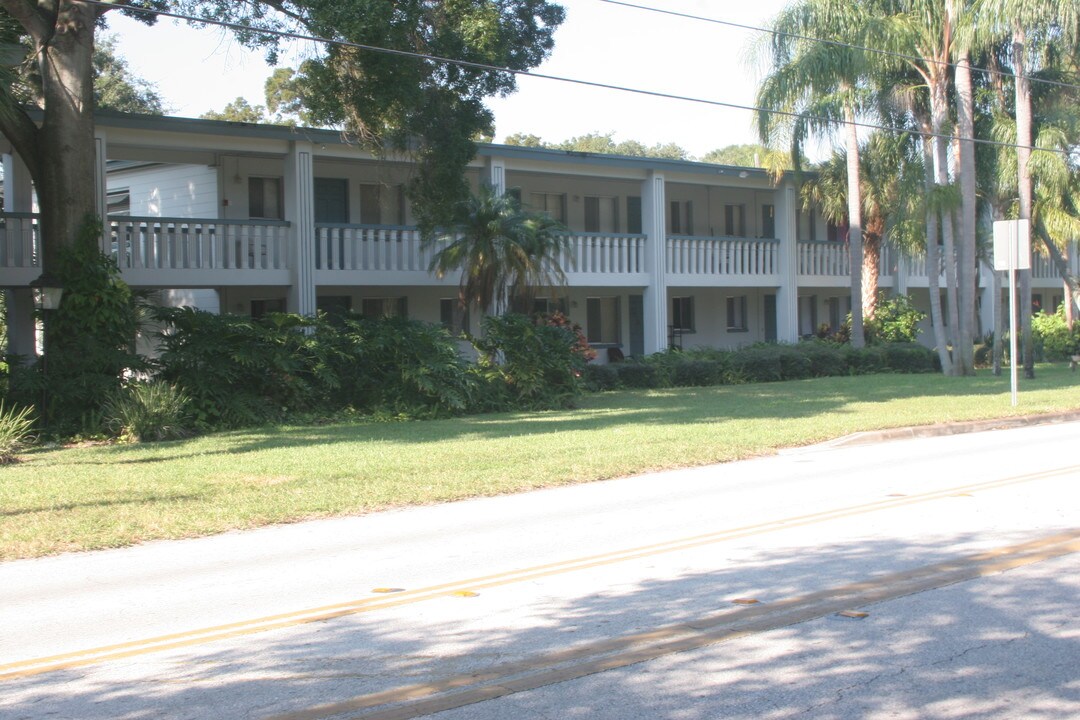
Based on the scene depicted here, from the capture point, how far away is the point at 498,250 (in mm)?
23797

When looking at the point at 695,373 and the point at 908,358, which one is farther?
the point at 908,358

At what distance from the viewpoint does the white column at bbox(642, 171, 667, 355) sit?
3008 cm

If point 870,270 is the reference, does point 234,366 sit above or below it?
below

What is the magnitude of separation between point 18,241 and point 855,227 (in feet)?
68.1

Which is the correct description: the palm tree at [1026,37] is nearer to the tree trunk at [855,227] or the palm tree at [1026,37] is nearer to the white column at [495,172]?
the tree trunk at [855,227]

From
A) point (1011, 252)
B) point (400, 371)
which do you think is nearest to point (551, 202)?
point (400, 371)

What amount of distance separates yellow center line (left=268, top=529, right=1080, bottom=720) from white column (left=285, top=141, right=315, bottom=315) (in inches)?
709

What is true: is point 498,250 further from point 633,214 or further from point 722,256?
point 633,214

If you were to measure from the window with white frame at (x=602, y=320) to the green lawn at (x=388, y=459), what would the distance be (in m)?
9.60

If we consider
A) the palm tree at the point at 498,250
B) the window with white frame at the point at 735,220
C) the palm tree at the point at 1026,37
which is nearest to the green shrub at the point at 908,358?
the palm tree at the point at 1026,37

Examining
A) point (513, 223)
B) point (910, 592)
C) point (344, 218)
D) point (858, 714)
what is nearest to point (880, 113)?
point (513, 223)

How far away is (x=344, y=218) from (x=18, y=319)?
312 inches

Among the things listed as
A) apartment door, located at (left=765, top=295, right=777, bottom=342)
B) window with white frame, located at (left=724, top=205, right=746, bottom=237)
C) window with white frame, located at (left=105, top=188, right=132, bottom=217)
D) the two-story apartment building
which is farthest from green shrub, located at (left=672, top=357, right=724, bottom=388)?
window with white frame, located at (left=105, top=188, right=132, bottom=217)

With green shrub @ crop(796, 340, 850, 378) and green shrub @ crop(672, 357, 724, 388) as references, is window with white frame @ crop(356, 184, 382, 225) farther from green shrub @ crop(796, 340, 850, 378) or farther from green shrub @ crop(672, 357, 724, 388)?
green shrub @ crop(796, 340, 850, 378)
